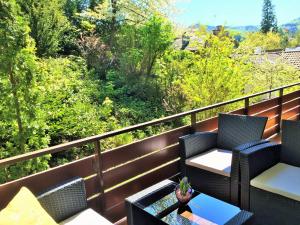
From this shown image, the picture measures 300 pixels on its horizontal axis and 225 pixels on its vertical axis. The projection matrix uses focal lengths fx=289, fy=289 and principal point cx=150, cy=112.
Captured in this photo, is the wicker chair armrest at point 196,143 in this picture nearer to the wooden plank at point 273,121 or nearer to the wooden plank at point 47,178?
the wooden plank at point 47,178

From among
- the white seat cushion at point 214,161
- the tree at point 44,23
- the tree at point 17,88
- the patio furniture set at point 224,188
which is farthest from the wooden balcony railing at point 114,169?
the tree at point 44,23

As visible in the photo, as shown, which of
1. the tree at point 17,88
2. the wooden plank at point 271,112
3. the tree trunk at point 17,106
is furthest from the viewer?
the wooden plank at point 271,112

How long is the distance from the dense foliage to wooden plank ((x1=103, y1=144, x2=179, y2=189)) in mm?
2304

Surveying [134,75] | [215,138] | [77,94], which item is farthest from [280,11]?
[215,138]

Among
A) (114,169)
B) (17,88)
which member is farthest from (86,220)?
(17,88)

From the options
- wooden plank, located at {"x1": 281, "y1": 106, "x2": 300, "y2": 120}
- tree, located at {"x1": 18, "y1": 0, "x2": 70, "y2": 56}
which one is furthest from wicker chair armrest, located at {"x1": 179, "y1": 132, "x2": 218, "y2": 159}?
tree, located at {"x1": 18, "y1": 0, "x2": 70, "y2": 56}

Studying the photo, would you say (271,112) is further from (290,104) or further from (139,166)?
(139,166)

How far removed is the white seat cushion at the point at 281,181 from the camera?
7.31ft

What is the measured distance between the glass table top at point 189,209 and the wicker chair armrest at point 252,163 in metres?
0.41

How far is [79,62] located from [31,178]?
30.6ft

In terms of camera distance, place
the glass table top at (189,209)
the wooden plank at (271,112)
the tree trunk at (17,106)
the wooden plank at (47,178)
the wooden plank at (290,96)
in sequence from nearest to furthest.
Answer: the wooden plank at (47,178)
the glass table top at (189,209)
the tree trunk at (17,106)
the wooden plank at (271,112)
the wooden plank at (290,96)

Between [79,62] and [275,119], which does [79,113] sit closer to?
[79,62]

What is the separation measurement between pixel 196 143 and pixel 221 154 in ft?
0.96

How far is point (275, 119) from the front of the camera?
4.80 metres
